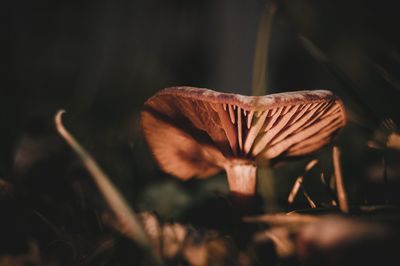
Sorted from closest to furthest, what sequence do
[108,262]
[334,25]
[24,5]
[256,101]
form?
[108,262]
[256,101]
[334,25]
[24,5]

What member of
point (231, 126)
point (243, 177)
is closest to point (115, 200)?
point (231, 126)

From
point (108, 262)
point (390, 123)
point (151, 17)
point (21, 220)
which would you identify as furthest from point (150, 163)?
point (151, 17)

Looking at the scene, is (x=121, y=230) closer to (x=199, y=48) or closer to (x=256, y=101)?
(x=256, y=101)

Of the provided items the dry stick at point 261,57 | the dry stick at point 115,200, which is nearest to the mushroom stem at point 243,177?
the dry stick at point 261,57

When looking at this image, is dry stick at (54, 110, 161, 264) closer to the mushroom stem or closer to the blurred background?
the blurred background

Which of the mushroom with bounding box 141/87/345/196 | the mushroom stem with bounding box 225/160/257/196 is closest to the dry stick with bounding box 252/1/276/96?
the mushroom with bounding box 141/87/345/196

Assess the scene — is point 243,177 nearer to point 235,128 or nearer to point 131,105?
point 235,128
